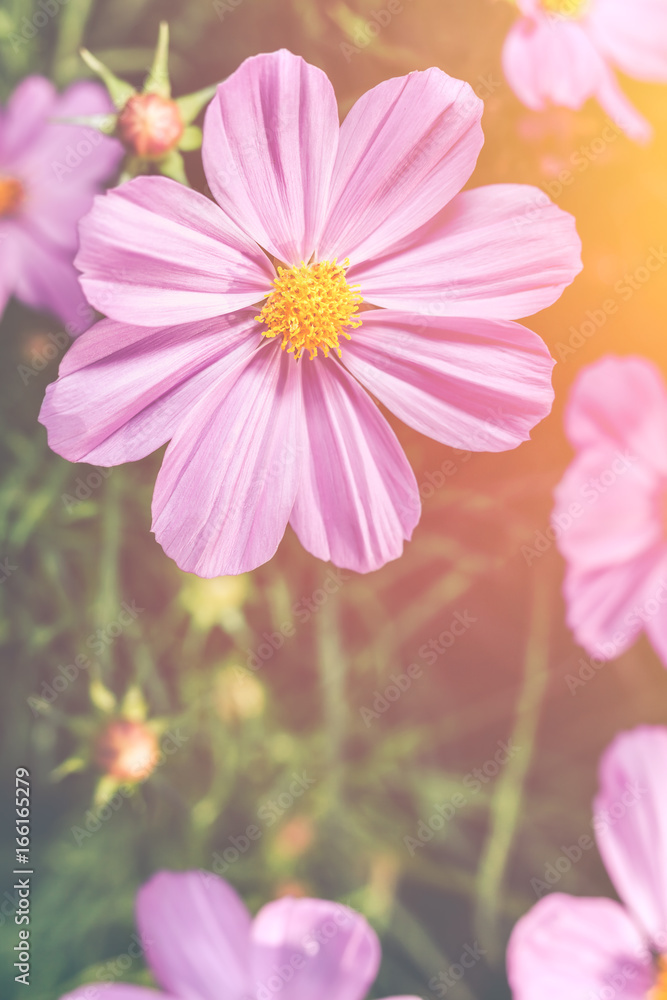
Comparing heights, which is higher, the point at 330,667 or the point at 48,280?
the point at 48,280

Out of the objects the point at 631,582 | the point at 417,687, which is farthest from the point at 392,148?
the point at 417,687

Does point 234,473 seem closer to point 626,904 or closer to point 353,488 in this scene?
point 353,488

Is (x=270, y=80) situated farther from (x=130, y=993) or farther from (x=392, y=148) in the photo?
(x=130, y=993)

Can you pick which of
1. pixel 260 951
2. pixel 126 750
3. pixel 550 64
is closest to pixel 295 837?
pixel 260 951

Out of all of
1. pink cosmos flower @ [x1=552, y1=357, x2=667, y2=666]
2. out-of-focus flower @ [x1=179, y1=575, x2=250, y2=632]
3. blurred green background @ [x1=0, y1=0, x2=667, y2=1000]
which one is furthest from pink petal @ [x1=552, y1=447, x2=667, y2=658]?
out-of-focus flower @ [x1=179, y1=575, x2=250, y2=632]

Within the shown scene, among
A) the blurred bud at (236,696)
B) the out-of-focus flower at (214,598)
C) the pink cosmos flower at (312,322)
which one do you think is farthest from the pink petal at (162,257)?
the blurred bud at (236,696)
